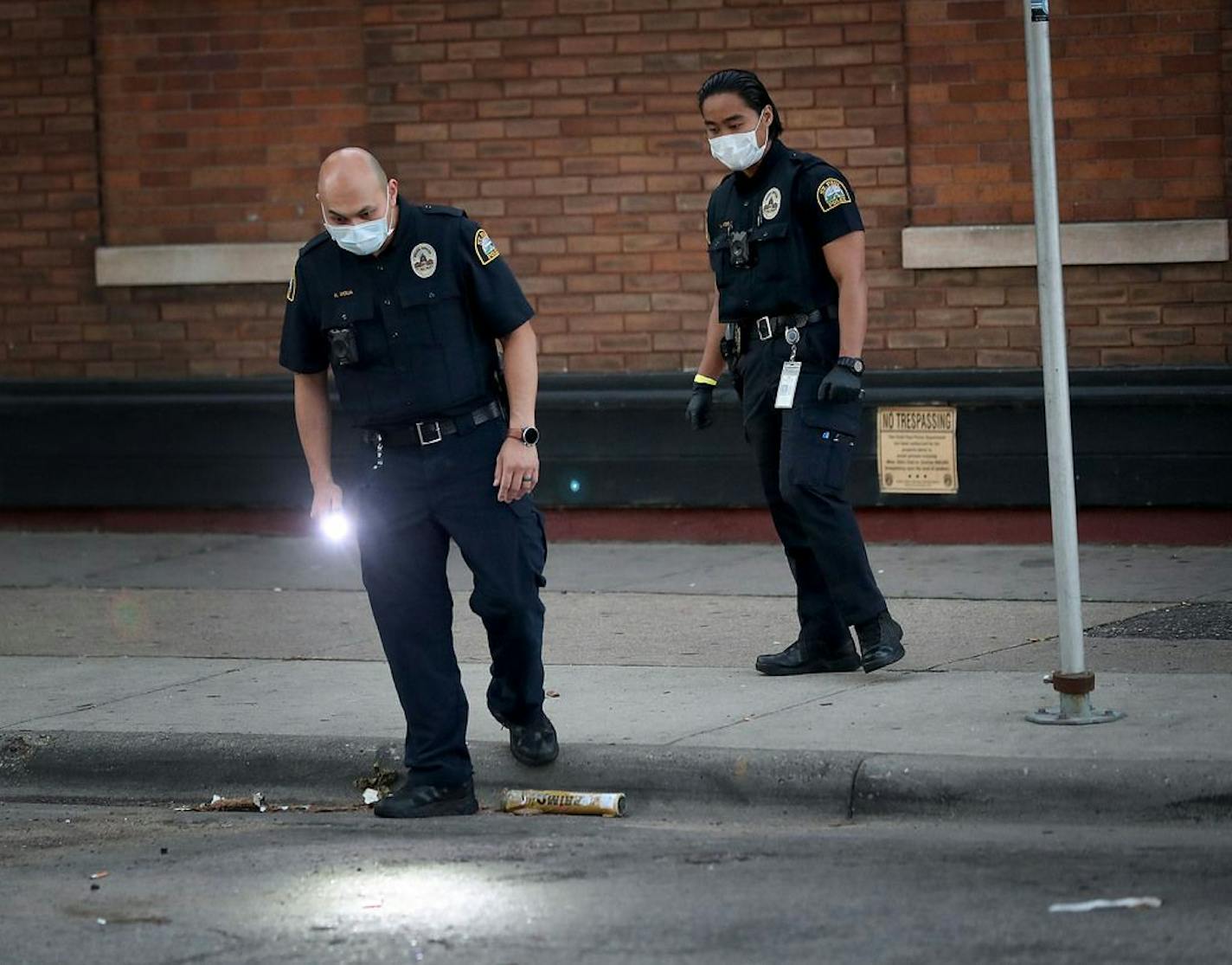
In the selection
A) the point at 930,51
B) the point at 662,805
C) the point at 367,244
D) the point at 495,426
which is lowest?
the point at 662,805

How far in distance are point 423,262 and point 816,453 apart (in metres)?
1.53

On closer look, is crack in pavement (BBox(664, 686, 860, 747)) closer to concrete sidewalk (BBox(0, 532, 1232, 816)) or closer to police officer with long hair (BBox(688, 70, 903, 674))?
concrete sidewalk (BBox(0, 532, 1232, 816))

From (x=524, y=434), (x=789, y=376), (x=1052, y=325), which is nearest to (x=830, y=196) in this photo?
(x=789, y=376)

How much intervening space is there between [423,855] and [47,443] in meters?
6.18

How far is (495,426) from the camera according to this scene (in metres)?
5.88

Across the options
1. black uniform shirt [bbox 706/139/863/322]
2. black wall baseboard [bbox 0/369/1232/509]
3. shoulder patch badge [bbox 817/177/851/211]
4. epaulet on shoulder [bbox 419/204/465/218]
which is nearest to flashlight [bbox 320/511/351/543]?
epaulet on shoulder [bbox 419/204/465/218]

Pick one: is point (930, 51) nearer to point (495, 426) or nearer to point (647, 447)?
point (647, 447)

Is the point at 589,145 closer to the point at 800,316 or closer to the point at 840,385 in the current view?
the point at 800,316

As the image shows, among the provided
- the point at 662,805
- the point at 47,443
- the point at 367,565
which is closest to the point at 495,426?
the point at 367,565

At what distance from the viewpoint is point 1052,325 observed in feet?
19.0

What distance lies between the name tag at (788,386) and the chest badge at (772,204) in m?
0.47

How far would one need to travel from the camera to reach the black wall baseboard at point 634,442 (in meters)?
9.55

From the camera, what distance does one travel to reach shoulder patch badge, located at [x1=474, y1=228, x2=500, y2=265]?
5.80m

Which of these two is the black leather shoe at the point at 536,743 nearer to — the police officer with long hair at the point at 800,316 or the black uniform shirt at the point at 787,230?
the police officer with long hair at the point at 800,316
